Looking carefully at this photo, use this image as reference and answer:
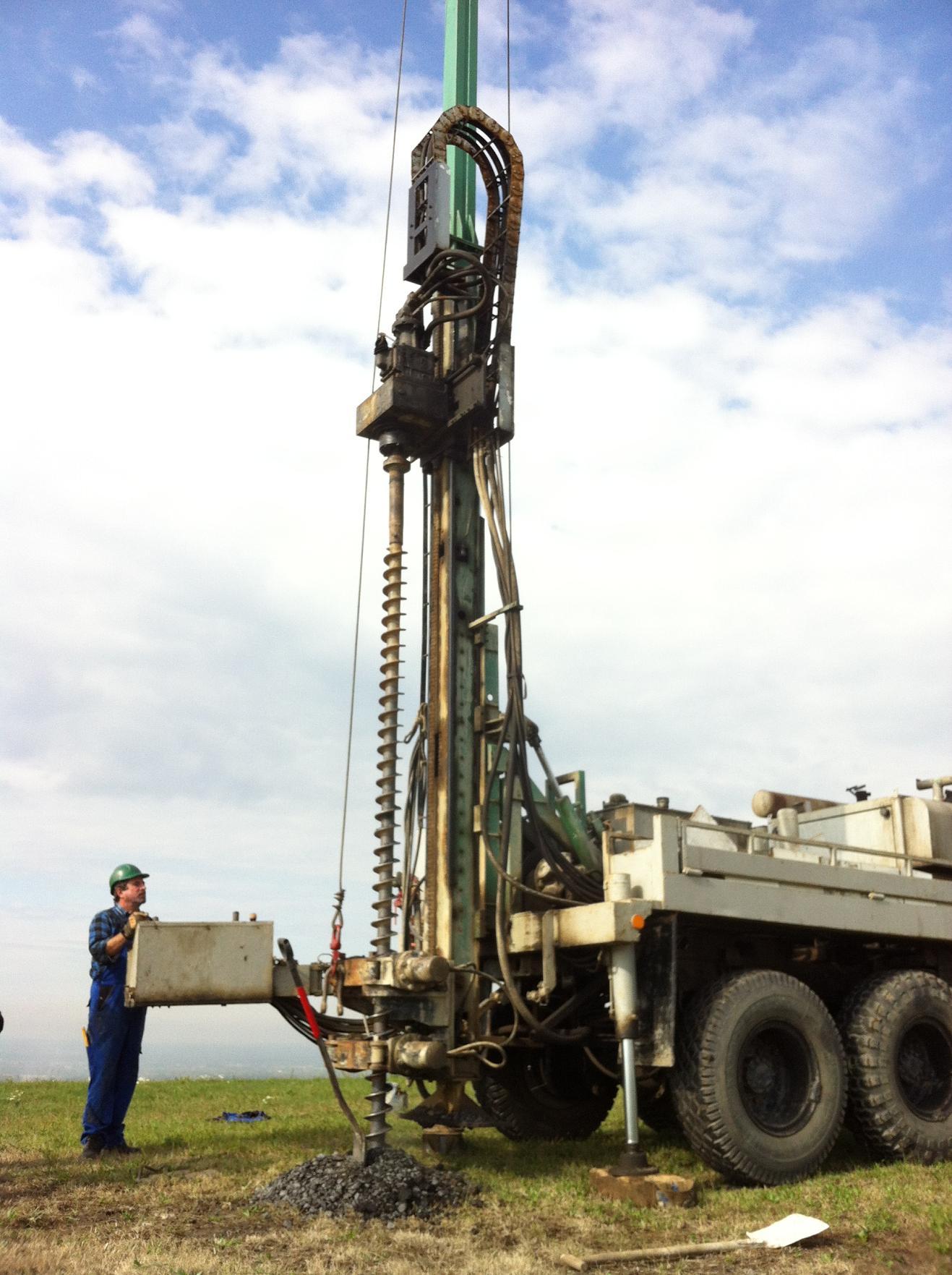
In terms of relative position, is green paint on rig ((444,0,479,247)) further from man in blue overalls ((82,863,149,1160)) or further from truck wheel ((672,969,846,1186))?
truck wheel ((672,969,846,1186))

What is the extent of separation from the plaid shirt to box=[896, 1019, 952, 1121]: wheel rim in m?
5.55

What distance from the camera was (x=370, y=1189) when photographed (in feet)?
21.1

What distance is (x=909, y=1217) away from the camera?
620 centimetres

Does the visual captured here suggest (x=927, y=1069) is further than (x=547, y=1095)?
No

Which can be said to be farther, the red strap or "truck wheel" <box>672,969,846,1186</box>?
the red strap

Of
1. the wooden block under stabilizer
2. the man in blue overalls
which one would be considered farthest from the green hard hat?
the wooden block under stabilizer

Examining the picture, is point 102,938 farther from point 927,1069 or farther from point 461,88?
point 461,88

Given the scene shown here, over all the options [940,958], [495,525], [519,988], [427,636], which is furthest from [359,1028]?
[940,958]

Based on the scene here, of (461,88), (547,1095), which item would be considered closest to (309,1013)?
(547,1095)

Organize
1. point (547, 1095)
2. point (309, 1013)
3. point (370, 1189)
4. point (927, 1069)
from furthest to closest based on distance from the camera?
point (547, 1095)
point (927, 1069)
point (309, 1013)
point (370, 1189)

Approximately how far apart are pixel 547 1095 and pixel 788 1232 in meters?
3.72

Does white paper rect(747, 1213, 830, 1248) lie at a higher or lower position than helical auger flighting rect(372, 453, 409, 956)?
lower

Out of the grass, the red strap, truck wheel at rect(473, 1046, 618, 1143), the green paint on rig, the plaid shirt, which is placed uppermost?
the green paint on rig

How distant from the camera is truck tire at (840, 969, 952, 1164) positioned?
26.2 feet
